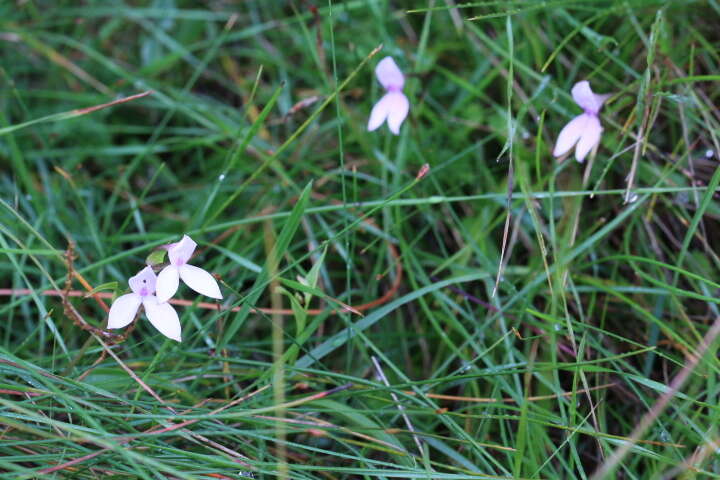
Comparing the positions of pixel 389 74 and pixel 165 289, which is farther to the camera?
pixel 389 74

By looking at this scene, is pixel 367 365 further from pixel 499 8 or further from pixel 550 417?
pixel 499 8

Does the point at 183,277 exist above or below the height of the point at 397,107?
below

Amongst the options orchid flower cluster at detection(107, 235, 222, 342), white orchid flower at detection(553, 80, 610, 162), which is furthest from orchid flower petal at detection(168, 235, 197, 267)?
white orchid flower at detection(553, 80, 610, 162)

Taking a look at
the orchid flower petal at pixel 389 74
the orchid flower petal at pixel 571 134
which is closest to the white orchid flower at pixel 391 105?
the orchid flower petal at pixel 389 74

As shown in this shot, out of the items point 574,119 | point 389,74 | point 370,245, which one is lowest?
point 370,245

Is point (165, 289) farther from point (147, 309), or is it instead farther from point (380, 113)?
point (380, 113)

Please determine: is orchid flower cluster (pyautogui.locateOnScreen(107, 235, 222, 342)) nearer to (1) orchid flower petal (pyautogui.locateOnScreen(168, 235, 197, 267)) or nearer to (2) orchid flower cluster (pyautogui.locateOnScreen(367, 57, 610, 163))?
(1) orchid flower petal (pyautogui.locateOnScreen(168, 235, 197, 267))

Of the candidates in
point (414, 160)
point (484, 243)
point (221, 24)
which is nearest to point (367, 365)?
point (484, 243)

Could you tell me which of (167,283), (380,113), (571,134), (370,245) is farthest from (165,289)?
(571,134)
